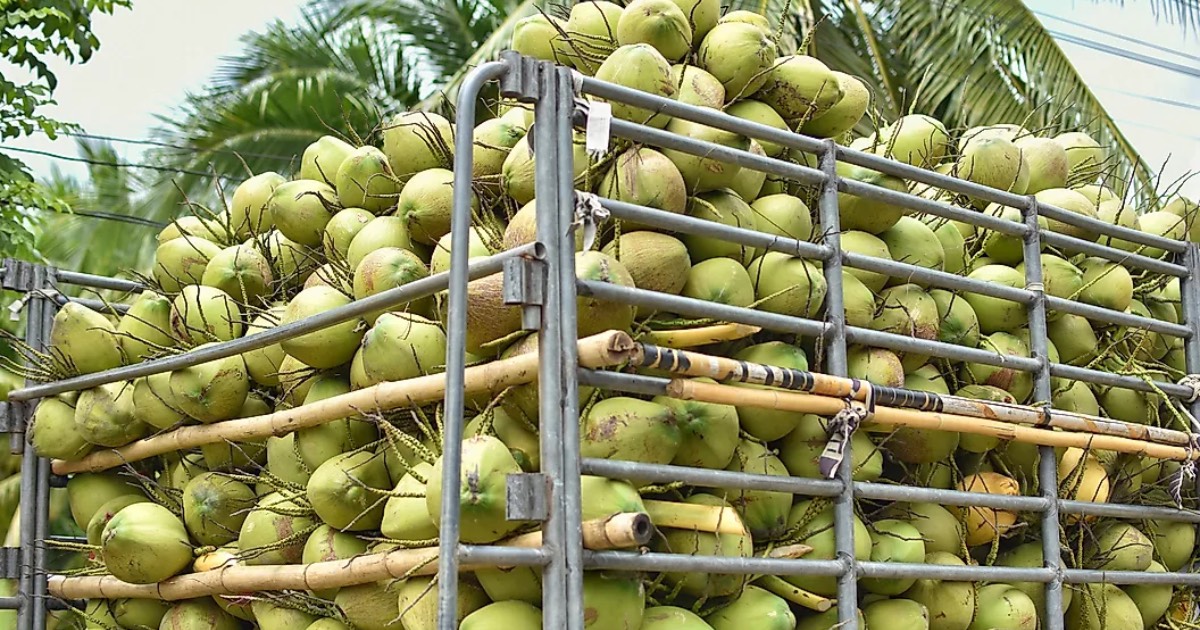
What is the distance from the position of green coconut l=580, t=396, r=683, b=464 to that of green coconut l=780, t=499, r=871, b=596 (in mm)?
464

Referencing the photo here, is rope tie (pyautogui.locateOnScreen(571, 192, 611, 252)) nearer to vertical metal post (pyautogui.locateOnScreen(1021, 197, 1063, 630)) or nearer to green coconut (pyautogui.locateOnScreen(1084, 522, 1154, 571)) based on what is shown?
vertical metal post (pyautogui.locateOnScreen(1021, 197, 1063, 630))

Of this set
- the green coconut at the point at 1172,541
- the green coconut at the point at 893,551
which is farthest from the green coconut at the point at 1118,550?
the green coconut at the point at 893,551

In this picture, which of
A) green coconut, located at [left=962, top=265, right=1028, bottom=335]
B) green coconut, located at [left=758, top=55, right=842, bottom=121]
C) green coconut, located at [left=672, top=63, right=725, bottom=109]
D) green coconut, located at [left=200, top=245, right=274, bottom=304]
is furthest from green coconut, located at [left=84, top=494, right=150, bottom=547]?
green coconut, located at [left=962, top=265, right=1028, bottom=335]

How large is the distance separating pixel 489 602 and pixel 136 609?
4.63ft

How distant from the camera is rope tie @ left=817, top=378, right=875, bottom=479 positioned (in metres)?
3.15

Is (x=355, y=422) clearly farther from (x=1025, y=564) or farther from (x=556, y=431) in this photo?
(x=1025, y=564)

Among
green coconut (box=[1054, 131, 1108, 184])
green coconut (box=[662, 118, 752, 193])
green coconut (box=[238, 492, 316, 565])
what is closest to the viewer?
green coconut (box=[662, 118, 752, 193])

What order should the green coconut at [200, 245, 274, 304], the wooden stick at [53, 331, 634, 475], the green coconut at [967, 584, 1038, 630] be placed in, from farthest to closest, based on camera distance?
the green coconut at [200, 245, 274, 304], the green coconut at [967, 584, 1038, 630], the wooden stick at [53, 331, 634, 475]

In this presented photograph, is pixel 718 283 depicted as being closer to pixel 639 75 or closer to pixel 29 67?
pixel 639 75

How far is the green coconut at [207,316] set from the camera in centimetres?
390

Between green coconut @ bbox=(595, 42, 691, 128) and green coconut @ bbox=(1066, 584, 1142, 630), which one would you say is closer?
green coconut @ bbox=(595, 42, 691, 128)

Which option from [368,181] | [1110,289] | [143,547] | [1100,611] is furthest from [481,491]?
[1110,289]

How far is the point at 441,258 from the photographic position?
3.30 metres

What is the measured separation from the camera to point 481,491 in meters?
2.76
